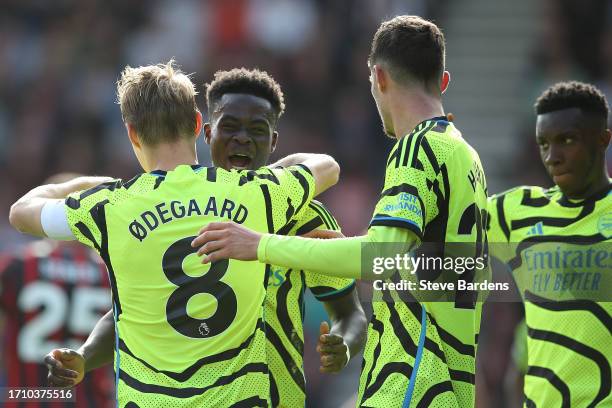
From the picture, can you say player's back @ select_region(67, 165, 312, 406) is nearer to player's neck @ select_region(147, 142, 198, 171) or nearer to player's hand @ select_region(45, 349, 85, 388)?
player's neck @ select_region(147, 142, 198, 171)

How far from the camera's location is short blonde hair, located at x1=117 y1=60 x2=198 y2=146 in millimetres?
4551

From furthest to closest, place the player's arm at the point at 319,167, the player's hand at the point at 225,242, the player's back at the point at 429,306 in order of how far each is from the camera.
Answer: the player's arm at the point at 319,167 → the player's back at the point at 429,306 → the player's hand at the point at 225,242

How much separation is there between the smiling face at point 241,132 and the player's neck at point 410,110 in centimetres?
104

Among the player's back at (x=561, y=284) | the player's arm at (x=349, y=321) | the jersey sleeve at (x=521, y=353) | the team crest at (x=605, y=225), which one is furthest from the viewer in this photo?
the jersey sleeve at (x=521, y=353)

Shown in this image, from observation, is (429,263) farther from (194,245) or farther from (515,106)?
(515,106)

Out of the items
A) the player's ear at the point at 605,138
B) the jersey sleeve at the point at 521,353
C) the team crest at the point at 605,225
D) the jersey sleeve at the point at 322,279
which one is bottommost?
the jersey sleeve at the point at 521,353

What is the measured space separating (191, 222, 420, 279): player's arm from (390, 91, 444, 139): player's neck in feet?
1.75

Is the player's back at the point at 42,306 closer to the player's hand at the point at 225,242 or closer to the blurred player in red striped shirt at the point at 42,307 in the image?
the blurred player in red striped shirt at the point at 42,307

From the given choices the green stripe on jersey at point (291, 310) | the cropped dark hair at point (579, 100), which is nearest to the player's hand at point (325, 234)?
the green stripe on jersey at point (291, 310)

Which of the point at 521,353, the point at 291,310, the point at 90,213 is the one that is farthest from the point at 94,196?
the point at 521,353

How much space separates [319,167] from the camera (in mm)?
4828

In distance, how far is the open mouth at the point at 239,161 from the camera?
17.9 ft

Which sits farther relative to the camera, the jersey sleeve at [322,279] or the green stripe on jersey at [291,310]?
the jersey sleeve at [322,279]

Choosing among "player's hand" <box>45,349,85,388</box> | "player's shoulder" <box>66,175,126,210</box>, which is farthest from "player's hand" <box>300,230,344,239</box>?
"player's hand" <box>45,349,85,388</box>
